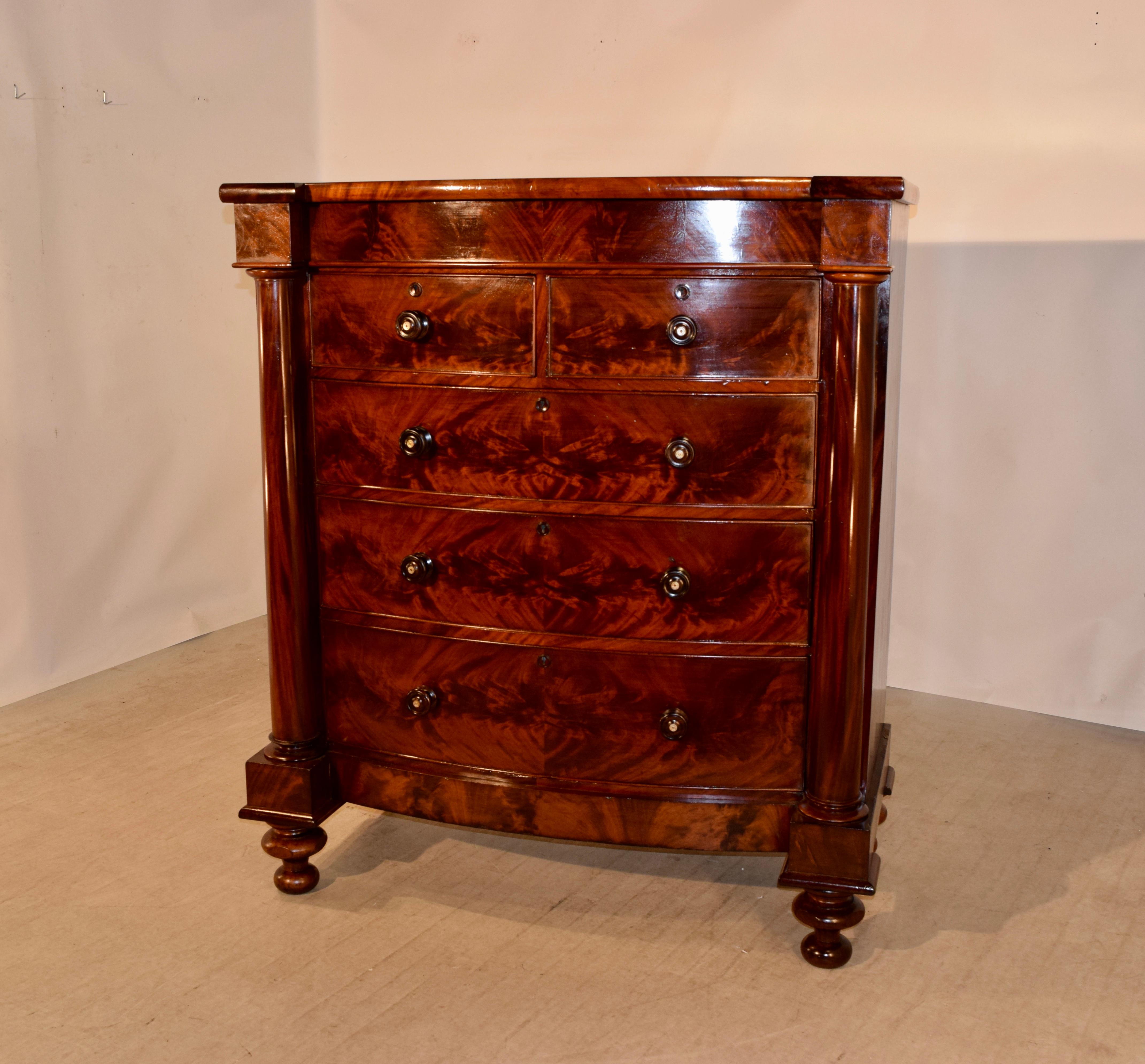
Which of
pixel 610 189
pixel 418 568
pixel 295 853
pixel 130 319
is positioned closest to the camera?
pixel 610 189

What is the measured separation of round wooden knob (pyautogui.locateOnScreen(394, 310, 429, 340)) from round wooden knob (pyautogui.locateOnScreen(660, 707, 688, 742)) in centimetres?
73

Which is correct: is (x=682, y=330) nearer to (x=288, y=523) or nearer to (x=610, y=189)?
(x=610, y=189)

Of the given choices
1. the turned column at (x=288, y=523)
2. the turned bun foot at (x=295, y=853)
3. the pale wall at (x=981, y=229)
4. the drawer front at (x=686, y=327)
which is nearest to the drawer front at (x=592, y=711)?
the turned column at (x=288, y=523)

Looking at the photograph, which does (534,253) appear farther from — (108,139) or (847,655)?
(108,139)

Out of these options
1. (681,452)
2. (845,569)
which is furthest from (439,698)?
(845,569)

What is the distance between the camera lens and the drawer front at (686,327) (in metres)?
1.83

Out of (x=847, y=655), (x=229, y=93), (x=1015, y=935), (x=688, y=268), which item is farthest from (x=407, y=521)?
(x=229, y=93)

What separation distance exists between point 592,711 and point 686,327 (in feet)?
2.11

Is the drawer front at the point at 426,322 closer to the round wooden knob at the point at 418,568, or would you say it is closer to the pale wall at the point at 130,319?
the round wooden knob at the point at 418,568

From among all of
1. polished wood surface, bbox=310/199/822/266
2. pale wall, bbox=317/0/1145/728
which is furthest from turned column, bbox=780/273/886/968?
pale wall, bbox=317/0/1145/728

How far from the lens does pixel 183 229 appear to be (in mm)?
3479

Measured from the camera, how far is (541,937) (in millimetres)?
2045

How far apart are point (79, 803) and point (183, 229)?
5.63 feet

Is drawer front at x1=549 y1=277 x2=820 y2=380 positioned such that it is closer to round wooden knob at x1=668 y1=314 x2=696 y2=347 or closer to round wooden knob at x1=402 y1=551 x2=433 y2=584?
round wooden knob at x1=668 y1=314 x2=696 y2=347
